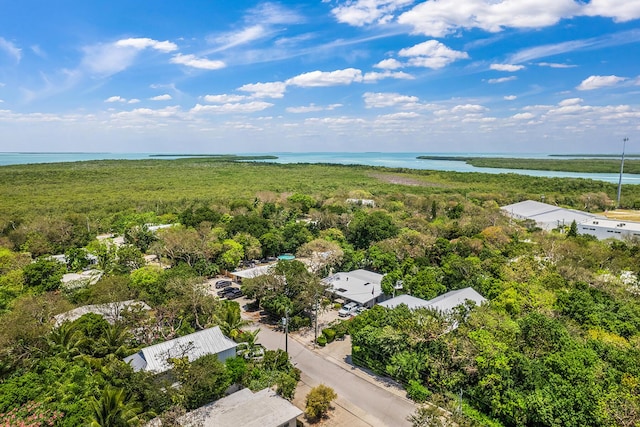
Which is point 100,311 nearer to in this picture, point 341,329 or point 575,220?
point 341,329

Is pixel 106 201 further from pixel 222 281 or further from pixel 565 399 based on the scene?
pixel 565 399

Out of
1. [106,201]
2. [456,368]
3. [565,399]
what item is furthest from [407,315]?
[106,201]

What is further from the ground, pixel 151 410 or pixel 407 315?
pixel 407 315

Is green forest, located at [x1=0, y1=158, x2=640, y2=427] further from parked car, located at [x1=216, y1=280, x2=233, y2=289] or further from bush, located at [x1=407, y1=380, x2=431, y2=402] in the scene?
parked car, located at [x1=216, y1=280, x2=233, y2=289]

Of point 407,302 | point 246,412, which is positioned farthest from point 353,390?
point 407,302

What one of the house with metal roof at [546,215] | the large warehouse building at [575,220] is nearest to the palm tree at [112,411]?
the large warehouse building at [575,220]

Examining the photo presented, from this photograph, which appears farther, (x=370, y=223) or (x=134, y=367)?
(x=370, y=223)
